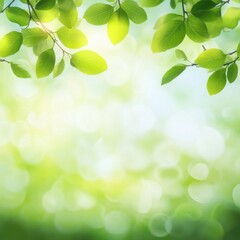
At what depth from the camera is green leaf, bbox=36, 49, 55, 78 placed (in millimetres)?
1165

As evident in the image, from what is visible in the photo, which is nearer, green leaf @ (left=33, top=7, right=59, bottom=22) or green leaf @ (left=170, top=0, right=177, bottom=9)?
green leaf @ (left=33, top=7, right=59, bottom=22)

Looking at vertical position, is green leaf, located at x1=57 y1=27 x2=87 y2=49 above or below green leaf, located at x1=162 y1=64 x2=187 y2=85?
above

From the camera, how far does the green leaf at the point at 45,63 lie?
3.82 ft

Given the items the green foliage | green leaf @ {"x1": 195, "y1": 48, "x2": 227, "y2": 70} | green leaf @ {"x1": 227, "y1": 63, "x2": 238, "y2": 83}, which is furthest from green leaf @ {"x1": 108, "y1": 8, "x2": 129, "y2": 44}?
green leaf @ {"x1": 227, "y1": 63, "x2": 238, "y2": 83}

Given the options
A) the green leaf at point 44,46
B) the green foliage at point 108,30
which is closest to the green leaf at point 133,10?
the green foliage at point 108,30

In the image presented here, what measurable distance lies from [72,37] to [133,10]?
0.20m

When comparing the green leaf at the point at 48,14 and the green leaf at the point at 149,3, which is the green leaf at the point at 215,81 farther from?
the green leaf at the point at 48,14

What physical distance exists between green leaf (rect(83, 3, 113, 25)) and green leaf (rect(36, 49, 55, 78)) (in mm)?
150

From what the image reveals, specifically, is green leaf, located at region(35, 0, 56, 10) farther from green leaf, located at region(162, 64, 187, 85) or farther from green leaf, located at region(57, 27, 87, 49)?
green leaf, located at region(162, 64, 187, 85)

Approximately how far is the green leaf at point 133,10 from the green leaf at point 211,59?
0.20m

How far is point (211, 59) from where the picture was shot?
119 cm

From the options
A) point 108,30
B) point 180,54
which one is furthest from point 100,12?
point 180,54

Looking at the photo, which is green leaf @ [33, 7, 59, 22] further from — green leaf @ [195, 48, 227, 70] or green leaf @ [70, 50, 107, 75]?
green leaf @ [195, 48, 227, 70]

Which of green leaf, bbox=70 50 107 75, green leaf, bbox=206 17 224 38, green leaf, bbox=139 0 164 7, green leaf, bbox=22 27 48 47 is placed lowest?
green leaf, bbox=70 50 107 75
